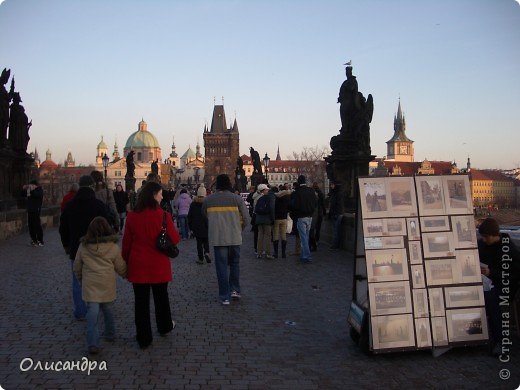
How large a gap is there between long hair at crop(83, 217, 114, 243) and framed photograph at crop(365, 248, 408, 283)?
2.61 m

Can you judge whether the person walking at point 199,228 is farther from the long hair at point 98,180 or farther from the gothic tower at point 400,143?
the gothic tower at point 400,143

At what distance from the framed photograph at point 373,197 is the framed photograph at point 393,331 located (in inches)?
38.3

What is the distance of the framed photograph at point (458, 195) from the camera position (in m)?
5.62

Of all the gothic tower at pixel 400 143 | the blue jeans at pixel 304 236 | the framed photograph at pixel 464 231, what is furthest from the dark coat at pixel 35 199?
the gothic tower at pixel 400 143

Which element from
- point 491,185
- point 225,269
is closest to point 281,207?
point 225,269

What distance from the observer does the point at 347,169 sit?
1478 centimetres

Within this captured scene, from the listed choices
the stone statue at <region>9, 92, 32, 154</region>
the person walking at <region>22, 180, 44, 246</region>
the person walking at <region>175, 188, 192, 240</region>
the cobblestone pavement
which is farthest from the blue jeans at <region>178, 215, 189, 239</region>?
the cobblestone pavement

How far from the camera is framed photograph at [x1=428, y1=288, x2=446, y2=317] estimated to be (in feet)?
17.8

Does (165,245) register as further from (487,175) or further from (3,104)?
(487,175)

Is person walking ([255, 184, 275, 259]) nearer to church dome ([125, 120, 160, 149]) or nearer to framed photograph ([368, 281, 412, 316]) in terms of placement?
framed photograph ([368, 281, 412, 316])

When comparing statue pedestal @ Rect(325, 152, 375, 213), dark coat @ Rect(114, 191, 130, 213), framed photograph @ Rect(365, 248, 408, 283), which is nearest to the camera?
framed photograph @ Rect(365, 248, 408, 283)

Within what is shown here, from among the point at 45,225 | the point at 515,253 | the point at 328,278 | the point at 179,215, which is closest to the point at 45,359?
the point at 515,253

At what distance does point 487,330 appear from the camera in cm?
550

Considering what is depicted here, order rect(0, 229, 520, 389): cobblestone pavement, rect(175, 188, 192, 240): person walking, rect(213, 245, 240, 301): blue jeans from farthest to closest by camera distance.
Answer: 1. rect(175, 188, 192, 240): person walking
2. rect(213, 245, 240, 301): blue jeans
3. rect(0, 229, 520, 389): cobblestone pavement
